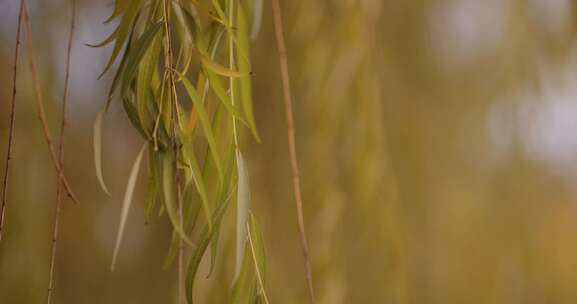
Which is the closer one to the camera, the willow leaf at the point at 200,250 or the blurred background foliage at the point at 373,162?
the willow leaf at the point at 200,250

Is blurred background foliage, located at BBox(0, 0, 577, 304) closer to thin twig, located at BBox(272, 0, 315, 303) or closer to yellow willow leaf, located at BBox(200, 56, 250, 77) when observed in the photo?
thin twig, located at BBox(272, 0, 315, 303)

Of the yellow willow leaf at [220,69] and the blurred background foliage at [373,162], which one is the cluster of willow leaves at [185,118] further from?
the blurred background foliage at [373,162]

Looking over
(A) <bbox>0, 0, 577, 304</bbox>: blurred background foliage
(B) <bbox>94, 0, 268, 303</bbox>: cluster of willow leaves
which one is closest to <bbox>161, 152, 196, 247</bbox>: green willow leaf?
(B) <bbox>94, 0, 268, 303</bbox>: cluster of willow leaves

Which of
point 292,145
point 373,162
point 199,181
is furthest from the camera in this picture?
point 373,162

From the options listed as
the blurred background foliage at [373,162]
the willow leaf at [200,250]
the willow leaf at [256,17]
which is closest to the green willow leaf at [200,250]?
the willow leaf at [200,250]

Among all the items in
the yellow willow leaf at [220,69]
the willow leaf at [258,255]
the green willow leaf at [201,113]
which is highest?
the yellow willow leaf at [220,69]

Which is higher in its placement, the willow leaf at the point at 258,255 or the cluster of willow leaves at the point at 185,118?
the cluster of willow leaves at the point at 185,118

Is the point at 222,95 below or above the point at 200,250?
above

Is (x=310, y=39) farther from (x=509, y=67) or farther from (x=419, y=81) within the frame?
(x=509, y=67)

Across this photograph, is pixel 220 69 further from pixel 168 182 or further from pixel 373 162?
pixel 373 162

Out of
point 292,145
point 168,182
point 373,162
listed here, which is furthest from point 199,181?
point 373,162
